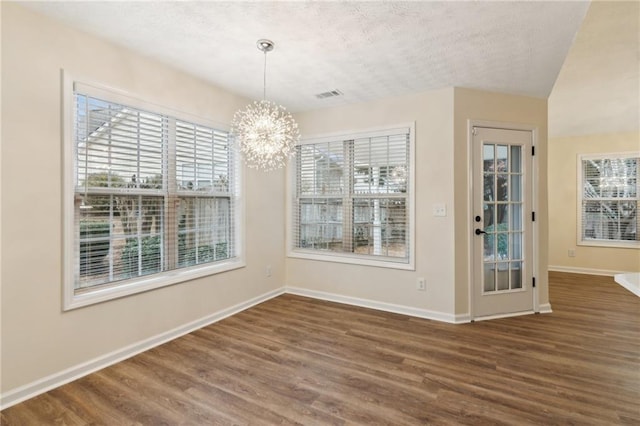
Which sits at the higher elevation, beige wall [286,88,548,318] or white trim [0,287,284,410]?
beige wall [286,88,548,318]

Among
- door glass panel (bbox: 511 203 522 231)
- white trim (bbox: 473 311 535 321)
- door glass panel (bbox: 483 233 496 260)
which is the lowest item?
white trim (bbox: 473 311 535 321)

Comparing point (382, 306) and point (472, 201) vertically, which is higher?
point (472, 201)

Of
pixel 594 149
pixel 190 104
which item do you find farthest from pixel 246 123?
pixel 594 149

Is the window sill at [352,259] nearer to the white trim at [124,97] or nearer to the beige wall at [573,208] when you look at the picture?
the white trim at [124,97]

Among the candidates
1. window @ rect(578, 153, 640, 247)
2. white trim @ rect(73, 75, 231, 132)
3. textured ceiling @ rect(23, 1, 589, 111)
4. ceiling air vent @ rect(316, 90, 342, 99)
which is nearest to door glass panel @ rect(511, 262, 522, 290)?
textured ceiling @ rect(23, 1, 589, 111)

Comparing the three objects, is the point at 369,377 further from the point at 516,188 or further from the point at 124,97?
the point at 124,97

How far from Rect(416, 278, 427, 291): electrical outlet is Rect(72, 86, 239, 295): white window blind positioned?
2.28 m

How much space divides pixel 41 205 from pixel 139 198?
71cm

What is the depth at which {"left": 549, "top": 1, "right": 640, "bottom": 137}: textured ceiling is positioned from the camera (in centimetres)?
242

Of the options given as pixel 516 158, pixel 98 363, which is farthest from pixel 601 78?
pixel 98 363

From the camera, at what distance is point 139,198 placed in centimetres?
274

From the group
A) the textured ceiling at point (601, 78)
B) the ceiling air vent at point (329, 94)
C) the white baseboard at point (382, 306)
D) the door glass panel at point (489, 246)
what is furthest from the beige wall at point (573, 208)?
the ceiling air vent at point (329, 94)

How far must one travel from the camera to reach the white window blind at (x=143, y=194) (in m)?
2.38

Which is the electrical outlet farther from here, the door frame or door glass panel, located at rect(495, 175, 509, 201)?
door glass panel, located at rect(495, 175, 509, 201)
